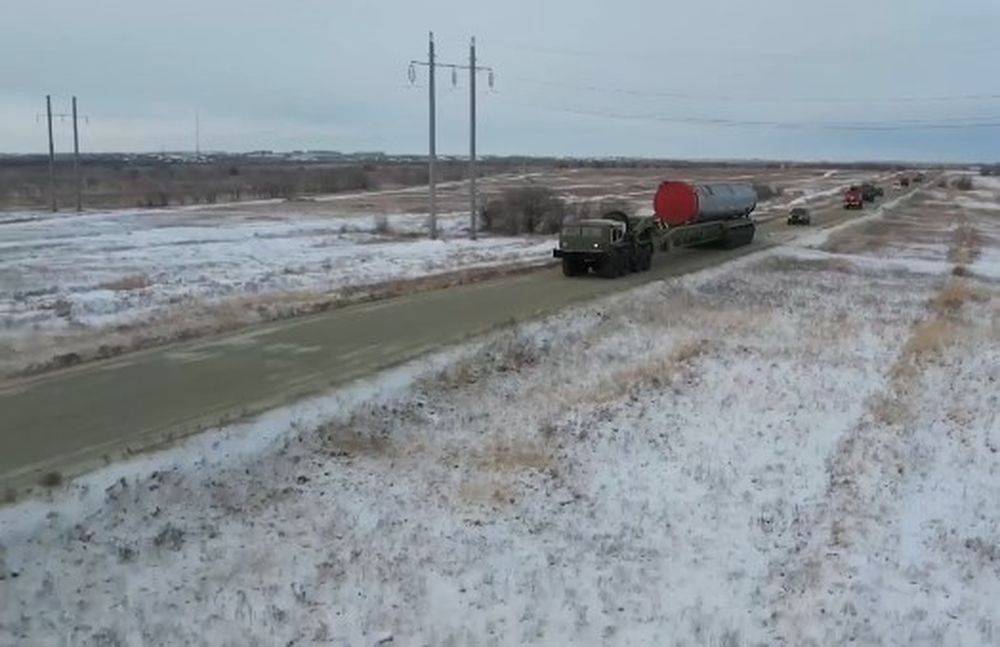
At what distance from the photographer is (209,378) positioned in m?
13.1

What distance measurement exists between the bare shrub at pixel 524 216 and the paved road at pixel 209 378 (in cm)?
2882

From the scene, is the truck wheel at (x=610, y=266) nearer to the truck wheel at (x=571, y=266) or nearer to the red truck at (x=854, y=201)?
the truck wheel at (x=571, y=266)

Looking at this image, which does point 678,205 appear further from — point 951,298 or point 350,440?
point 350,440

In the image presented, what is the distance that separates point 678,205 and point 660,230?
275cm

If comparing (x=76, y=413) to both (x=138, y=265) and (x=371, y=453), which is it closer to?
(x=371, y=453)

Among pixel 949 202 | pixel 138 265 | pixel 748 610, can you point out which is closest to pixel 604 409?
pixel 748 610

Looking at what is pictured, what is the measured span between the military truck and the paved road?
6.04 meters

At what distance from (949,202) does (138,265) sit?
76.8 metres

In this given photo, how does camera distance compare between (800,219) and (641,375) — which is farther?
(800,219)

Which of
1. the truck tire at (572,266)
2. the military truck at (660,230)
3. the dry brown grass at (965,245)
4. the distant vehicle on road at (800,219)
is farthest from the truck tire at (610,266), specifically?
the distant vehicle on road at (800,219)

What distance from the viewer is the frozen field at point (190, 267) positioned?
18.2 meters

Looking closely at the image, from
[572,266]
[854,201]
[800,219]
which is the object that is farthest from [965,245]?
[854,201]

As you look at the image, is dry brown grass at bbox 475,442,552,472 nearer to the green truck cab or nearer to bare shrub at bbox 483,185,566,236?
the green truck cab

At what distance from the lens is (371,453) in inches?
443
